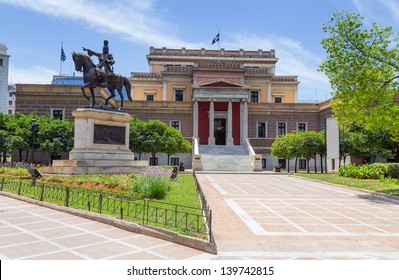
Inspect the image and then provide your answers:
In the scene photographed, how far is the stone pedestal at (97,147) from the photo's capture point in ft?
58.4

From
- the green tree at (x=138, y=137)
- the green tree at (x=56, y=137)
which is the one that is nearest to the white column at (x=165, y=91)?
the green tree at (x=138, y=137)

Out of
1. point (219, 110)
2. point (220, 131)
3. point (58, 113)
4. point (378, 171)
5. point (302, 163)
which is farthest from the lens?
point (220, 131)

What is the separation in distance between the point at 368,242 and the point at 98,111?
15235 mm

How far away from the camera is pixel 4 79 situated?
272ft

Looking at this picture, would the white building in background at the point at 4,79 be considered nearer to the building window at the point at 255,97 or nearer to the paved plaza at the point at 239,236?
the building window at the point at 255,97

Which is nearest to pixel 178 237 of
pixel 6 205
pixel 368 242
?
pixel 368 242

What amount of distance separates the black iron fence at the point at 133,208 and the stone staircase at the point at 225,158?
78.4 ft

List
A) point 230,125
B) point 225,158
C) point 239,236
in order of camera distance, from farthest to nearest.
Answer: point 230,125, point 225,158, point 239,236

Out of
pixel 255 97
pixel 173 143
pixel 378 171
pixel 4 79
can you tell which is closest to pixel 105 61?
pixel 173 143

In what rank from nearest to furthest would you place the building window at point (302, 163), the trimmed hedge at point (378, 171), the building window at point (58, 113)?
the trimmed hedge at point (378, 171), the building window at point (58, 113), the building window at point (302, 163)

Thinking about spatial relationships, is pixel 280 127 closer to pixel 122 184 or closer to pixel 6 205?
pixel 122 184

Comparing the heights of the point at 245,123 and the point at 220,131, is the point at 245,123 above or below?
above

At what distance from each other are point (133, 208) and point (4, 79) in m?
88.4

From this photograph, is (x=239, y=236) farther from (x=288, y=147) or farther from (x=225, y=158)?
(x=225, y=158)
